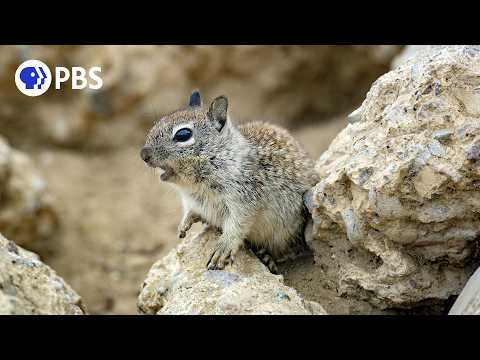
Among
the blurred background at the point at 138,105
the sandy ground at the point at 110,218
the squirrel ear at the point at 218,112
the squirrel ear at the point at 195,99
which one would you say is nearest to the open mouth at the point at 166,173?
the squirrel ear at the point at 218,112

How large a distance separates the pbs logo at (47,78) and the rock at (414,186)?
612 centimetres

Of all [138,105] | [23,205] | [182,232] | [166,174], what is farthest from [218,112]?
[138,105]

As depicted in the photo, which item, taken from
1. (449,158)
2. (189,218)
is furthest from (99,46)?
(449,158)

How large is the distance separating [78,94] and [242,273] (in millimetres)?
6549

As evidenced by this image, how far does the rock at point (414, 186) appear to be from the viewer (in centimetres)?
386

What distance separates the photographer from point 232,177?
4836 mm

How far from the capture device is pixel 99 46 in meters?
10.1

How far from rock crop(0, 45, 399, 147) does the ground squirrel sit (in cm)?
510

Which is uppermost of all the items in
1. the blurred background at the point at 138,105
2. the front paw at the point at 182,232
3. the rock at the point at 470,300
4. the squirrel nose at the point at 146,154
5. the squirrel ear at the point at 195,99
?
the blurred background at the point at 138,105

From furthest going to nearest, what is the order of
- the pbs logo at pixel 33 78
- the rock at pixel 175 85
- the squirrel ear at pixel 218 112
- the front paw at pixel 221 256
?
the rock at pixel 175 85, the pbs logo at pixel 33 78, the squirrel ear at pixel 218 112, the front paw at pixel 221 256

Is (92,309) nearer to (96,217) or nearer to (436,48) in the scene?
(96,217)

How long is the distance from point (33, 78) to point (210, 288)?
20.1 ft

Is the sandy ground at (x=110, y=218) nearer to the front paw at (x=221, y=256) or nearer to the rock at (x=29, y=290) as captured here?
the front paw at (x=221, y=256)

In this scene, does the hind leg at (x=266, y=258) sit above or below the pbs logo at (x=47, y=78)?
below
